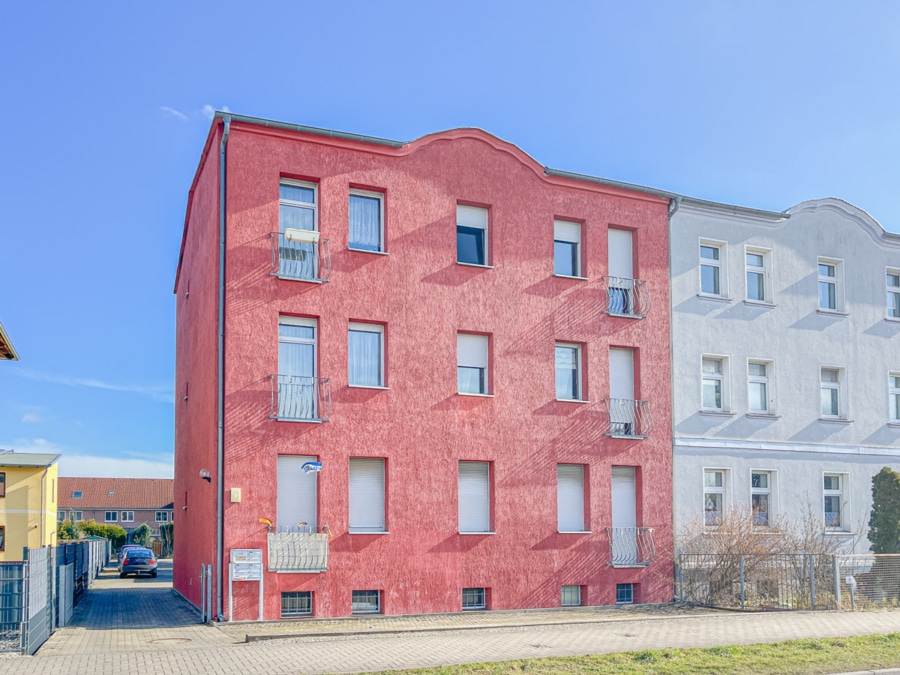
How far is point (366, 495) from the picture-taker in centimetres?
2050

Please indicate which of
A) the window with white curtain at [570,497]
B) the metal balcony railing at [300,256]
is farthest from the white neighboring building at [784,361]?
the metal balcony railing at [300,256]

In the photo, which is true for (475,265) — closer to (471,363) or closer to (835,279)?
(471,363)

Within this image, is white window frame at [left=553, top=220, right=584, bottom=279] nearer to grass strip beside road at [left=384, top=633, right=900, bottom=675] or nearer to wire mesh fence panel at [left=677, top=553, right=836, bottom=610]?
wire mesh fence panel at [left=677, top=553, right=836, bottom=610]

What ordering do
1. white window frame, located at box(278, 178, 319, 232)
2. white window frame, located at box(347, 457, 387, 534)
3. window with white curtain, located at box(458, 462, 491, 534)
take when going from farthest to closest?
window with white curtain, located at box(458, 462, 491, 534) < white window frame, located at box(278, 178, 319, 232) < white window frame, located at box(347, 457, 387, 534)

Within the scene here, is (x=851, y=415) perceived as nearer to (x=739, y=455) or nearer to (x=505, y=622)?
(x=739, y=455)

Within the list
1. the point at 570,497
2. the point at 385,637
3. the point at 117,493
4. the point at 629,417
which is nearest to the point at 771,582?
the point at 570,497

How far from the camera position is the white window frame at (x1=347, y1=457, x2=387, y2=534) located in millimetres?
20312

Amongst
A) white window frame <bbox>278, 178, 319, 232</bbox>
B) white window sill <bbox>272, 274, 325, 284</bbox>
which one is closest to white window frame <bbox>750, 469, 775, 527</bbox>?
white window sill <bbox>272, 274, 325, 284</bbox>

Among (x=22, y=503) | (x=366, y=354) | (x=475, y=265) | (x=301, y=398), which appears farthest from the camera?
(x=22, y=503)

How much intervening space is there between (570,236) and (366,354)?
235 inches

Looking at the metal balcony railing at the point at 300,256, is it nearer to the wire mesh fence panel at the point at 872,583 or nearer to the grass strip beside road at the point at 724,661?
the grass strip beside road at the point at 724,661

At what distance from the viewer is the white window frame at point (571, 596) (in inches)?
871

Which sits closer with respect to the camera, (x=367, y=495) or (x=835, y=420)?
(x=367, y=495)

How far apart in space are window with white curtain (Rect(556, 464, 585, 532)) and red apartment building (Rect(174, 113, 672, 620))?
46mm
